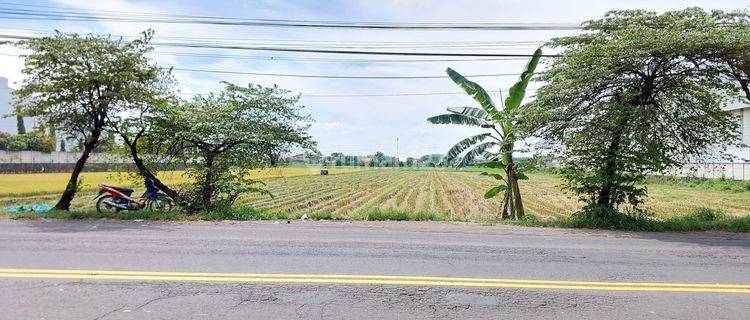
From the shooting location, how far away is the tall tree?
13.2m

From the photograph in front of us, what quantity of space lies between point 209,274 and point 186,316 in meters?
1.59

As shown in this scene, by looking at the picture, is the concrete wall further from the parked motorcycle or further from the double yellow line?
the double yellow line

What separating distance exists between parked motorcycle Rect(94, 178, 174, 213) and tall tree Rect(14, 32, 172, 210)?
1.03 metres

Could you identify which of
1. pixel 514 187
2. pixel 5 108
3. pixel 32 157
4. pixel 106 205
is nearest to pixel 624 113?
pixel 514 187

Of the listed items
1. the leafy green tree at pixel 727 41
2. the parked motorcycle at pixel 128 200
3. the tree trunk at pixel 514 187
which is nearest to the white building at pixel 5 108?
the parked motorcycle at pixel 128 200

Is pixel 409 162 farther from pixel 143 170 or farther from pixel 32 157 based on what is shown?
pixel 143 170

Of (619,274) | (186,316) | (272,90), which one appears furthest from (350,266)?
(272,90)

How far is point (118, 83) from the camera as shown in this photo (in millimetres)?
13625

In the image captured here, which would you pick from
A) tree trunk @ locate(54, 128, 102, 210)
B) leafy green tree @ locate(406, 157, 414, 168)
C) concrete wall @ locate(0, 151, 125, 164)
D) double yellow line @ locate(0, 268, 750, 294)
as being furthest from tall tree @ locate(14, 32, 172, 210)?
leafy green tree @ locate(406, 157, 414, 168)

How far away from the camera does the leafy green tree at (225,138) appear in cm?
1406

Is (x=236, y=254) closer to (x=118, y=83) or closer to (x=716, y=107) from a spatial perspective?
(x=118, y=83)

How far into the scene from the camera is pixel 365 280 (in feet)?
20.2

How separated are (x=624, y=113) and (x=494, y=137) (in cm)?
409

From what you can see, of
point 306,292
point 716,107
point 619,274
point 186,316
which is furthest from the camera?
point 716,107
